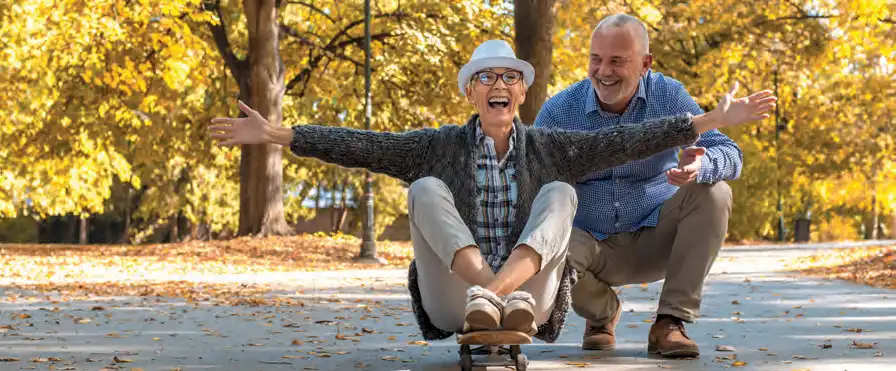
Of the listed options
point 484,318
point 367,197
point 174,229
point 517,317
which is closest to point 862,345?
point 517,317

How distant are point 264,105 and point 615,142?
22324mm

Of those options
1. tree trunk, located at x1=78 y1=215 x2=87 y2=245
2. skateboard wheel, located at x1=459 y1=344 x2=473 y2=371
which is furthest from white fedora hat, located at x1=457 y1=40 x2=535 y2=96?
tree trunk, located at x1=78 y1=215 x2=87 y2=245

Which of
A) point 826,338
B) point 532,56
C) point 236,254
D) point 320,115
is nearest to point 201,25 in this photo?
point 320,115

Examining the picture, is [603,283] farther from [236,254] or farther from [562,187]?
[236,254]

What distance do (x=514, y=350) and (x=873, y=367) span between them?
1.92 m

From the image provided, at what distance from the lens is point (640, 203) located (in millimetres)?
6816

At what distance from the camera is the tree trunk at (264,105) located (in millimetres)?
27531

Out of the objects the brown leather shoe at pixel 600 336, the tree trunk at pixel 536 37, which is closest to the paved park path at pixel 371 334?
the brown leather shoe at pixel 600 336

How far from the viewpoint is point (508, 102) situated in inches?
226

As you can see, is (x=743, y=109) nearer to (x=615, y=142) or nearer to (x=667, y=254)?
(x=615, y=142)

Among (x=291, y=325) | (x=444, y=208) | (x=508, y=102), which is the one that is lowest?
(x=291, y=325)

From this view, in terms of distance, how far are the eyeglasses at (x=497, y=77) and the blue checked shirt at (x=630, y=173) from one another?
1119 mm

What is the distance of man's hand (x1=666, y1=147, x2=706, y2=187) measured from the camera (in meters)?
5.94

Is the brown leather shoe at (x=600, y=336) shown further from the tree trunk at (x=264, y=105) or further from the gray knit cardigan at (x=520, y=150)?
the tree trunk at (x=264, y=105)
